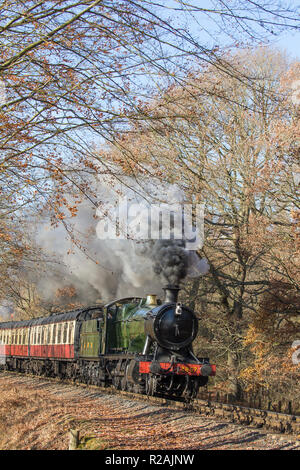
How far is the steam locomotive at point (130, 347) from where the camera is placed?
596 inches

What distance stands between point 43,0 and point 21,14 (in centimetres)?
90

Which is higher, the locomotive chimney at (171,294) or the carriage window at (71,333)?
the locomotive chimney at (171,294)

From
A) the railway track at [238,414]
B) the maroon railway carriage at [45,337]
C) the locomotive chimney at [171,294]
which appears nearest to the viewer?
the railway track at [238,414]

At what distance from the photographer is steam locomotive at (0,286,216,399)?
49.6 feet

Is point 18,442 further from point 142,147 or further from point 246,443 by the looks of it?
point 142,147

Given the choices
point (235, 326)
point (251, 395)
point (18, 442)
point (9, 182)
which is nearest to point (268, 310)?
point (235, 326)

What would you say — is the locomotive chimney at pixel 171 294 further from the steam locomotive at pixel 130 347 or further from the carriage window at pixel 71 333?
the carriage window at pixel 71 333

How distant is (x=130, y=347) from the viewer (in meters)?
17.0

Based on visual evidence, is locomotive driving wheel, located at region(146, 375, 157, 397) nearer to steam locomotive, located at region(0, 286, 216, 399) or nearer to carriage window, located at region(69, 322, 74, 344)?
steam locomotive, located at region(0, 286, 216, 399)

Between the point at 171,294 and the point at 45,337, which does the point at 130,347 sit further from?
the point at 45,337

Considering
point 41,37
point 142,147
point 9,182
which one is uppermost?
point 142,147

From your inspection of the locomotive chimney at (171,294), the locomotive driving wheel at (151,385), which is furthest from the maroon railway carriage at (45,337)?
the locomotive driving wheel at (151,385)

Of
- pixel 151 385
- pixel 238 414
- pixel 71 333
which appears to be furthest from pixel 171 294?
pixel 71 333
